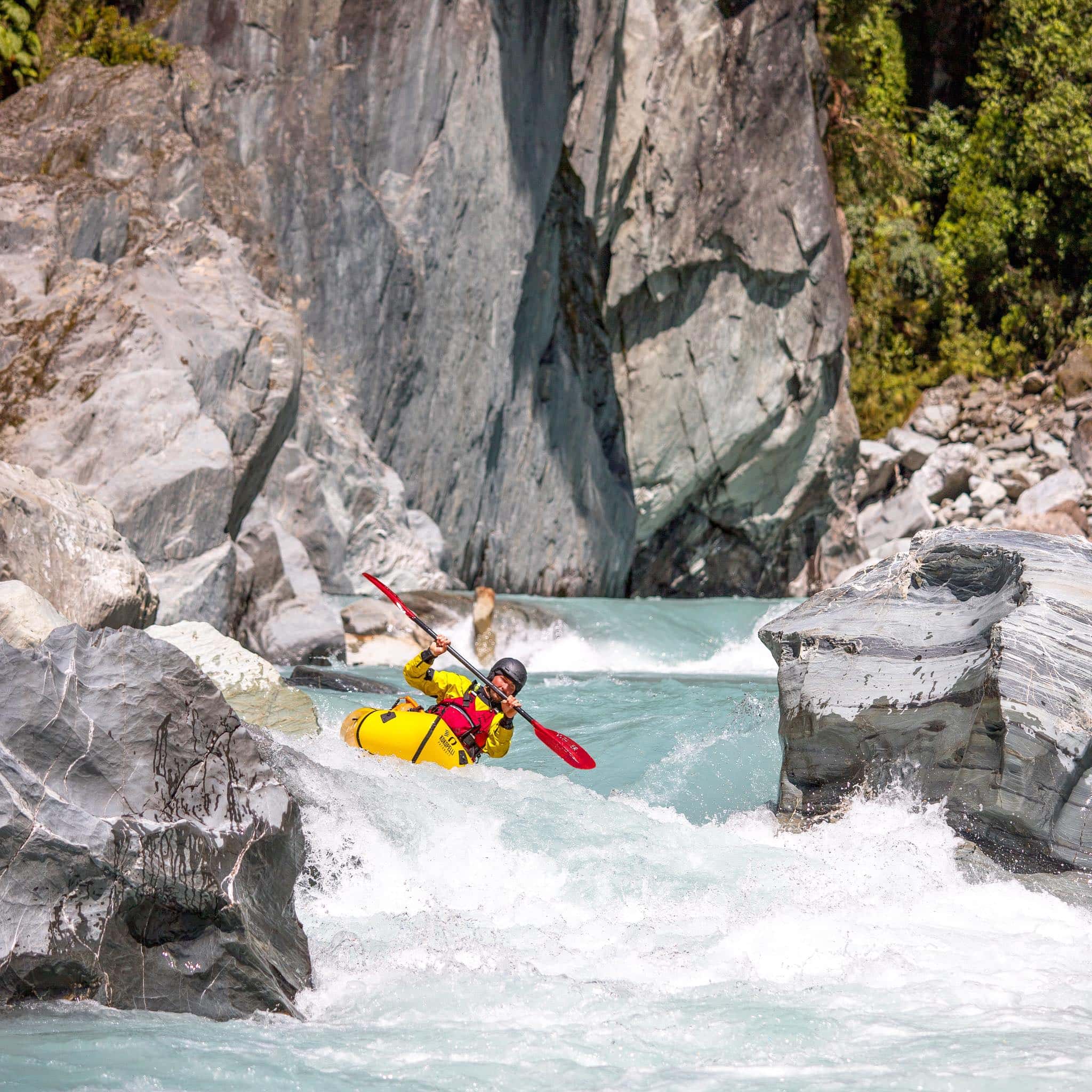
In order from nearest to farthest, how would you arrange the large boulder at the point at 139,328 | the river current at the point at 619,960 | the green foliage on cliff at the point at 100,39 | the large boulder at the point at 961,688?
the river current at the point at 619,960, the large boulder at the point at 961,688, the large boulder at the point at 139,328, the green foliage on cliff at the point at 100,39

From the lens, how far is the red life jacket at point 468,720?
5879mm

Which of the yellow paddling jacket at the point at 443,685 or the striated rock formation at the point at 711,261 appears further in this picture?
the striated rock formation at the point at 711,261

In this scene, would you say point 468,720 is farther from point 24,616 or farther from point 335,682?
point 335,682

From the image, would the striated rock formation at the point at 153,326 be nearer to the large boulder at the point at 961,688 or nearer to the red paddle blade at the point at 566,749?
the red paddle blade at the point at 566,749

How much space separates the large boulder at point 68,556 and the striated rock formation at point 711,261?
32.4 feet

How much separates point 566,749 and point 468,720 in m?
0.68

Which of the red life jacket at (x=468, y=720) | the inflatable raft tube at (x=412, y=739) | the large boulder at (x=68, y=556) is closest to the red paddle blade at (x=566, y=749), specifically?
the red life jacket at (x=468, y=720)

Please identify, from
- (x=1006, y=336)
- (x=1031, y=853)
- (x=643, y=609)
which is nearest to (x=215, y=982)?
(x=1031, y=853)

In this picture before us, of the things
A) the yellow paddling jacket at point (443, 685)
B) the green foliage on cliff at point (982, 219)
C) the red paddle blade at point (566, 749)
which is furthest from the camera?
the green foliage on cliff at point (982, 219)

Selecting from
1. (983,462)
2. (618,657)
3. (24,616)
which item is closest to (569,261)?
(618,657)

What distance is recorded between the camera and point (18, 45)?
1140 centimetres

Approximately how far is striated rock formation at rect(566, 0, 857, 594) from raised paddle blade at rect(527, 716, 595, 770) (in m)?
10.7

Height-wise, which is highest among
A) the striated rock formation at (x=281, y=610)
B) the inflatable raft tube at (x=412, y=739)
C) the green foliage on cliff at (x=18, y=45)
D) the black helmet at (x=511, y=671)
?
the green foliage on cliff at (x=18, y=45)

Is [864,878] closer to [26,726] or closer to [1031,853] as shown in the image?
[1031,853]
